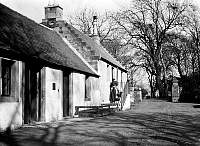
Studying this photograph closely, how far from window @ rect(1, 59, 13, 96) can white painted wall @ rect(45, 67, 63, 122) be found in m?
2.87

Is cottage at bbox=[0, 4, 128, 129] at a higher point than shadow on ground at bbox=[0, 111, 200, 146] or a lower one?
higher

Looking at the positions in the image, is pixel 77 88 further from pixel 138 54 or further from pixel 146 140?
pixel 138 54

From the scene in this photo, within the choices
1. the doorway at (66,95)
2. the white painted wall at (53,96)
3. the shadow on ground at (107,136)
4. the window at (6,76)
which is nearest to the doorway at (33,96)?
the white painted wall at (53,96)

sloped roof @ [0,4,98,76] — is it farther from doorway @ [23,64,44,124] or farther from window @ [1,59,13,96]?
doorway @ [23,64,44,124]

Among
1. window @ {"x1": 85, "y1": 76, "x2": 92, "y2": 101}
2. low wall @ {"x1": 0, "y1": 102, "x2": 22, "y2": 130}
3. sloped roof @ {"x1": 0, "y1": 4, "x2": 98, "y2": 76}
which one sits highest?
sloped roof @ {"x1": 0, "y1": 4, "x2": 98, "y2": 76}

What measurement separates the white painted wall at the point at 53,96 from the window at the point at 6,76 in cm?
287

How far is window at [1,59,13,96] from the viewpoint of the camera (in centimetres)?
1184

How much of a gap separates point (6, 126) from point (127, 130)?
4.45 m

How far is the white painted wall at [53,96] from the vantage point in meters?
15.1

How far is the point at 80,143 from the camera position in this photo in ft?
29.1

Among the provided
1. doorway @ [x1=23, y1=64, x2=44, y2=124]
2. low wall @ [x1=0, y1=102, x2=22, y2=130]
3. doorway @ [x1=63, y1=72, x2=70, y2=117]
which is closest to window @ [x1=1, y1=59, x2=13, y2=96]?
low wall @ [x1=0, y1=102, x2=22, y2=130]

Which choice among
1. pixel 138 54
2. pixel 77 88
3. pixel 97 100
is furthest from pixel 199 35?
→ pixel 77 88

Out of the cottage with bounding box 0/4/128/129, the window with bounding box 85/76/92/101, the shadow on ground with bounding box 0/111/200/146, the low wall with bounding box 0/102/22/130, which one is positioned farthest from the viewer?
the window with bounding box 85/76/92/101

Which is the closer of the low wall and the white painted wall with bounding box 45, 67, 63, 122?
the low wall
